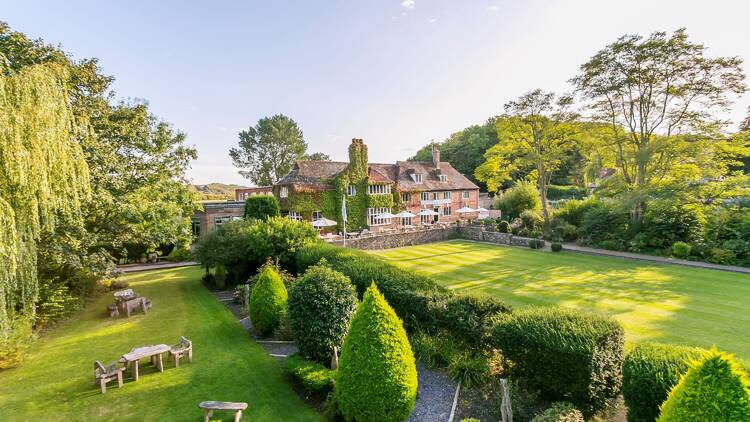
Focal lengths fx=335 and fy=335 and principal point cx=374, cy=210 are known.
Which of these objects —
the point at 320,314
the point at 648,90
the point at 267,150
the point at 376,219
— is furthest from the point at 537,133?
the point at 267,150

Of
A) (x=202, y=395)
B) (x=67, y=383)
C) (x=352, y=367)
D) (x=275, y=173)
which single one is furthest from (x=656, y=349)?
(x=275, y=173)

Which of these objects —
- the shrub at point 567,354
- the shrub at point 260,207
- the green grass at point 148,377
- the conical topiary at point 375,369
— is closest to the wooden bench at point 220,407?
the green grass at point 148,377

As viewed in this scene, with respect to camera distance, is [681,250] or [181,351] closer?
[181,351]

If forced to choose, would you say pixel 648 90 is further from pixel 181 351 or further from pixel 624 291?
pixel 181 351

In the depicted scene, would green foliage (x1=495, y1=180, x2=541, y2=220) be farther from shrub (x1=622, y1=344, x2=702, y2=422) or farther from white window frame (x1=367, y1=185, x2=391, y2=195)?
shrub (x1=622, y1=344, x2=702, y2=422)

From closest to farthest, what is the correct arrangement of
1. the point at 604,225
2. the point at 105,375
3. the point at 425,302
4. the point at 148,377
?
1. the point at 105,375
2. the point at 148,377
3. the point at 425,302
4. the point at 604,225

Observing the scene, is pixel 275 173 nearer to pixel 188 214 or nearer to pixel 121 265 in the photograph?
pixel 121 265

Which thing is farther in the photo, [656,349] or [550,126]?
[550,126]
